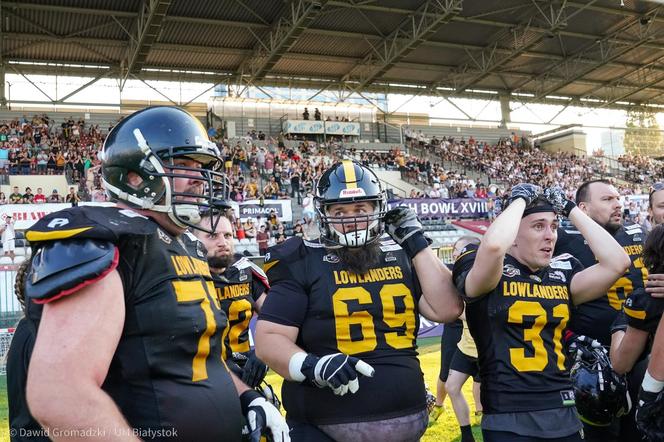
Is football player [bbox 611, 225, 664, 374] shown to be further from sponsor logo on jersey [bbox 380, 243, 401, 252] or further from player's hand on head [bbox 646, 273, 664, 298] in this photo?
sponsor logo on jersey [bbox 380, 243, 401, 252]

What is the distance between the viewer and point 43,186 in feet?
65.2

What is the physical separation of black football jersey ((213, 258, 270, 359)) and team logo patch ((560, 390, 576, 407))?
7.09 ft

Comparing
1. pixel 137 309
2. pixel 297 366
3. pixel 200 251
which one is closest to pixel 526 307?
pixel 297 366

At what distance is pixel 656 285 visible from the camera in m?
2.88

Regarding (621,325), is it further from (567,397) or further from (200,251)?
(200,251)

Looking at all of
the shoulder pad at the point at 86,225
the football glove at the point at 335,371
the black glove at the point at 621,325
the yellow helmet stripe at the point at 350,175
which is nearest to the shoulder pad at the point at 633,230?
the black glove at the point at 621,325

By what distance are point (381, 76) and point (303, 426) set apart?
28.5 metres

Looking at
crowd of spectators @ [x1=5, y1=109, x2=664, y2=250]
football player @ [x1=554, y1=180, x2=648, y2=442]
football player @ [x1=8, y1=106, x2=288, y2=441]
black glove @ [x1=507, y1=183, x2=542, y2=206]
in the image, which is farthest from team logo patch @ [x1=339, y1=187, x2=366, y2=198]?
crowd of spectators @ [x1=5, y1=109, x2=664, y2=250]

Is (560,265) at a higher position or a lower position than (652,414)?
higher

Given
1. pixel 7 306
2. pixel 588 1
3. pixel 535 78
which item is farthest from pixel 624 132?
pixel 7 306

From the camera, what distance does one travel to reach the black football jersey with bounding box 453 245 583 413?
3113 mm

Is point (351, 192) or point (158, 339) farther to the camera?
point (351, 192)

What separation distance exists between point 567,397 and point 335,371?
4.54ft

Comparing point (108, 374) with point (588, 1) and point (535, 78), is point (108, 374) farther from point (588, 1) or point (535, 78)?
point (535, 78)
